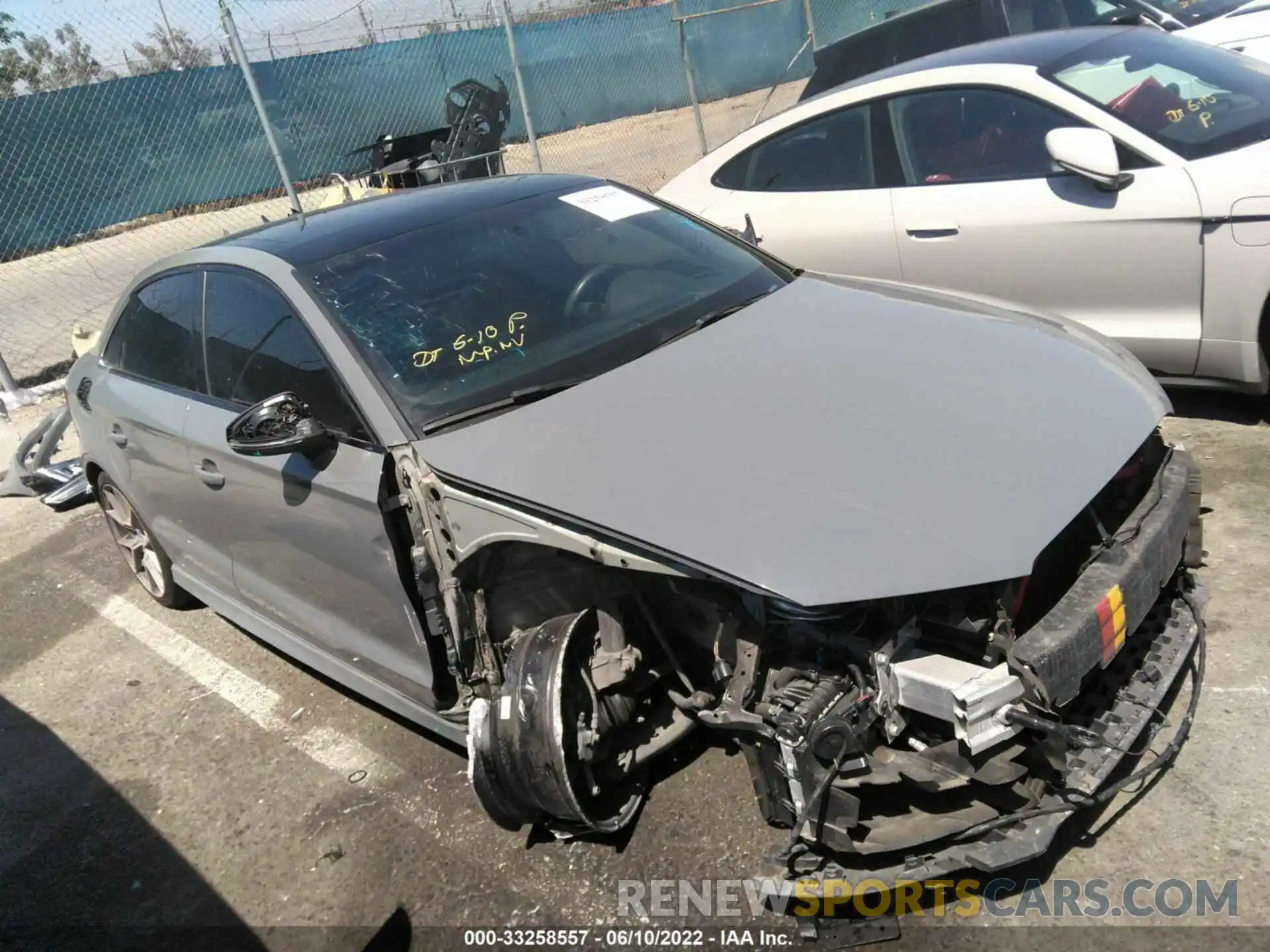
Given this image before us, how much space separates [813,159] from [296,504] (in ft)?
11.2

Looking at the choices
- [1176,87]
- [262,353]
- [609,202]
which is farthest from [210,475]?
[1176,87]

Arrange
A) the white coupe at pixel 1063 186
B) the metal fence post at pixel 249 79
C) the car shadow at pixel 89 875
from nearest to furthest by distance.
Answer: the car shadow at pixel 89 875
the white coupe at pixel 1063 186
the metal fence post at pixel 249 79

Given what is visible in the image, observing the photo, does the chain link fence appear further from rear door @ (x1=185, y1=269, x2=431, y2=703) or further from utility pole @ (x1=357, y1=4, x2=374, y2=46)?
rear door @ (x1=185, y1=269, x2=431, y2=703)

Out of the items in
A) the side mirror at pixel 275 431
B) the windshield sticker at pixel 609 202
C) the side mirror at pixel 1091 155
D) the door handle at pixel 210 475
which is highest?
the windshield sticker at pixel 609 202

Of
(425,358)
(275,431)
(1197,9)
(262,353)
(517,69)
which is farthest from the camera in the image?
(517,69)

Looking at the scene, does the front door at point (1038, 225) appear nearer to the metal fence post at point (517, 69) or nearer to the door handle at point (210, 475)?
the door handle at point (210, 475)

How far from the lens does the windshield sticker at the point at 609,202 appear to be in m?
3.76

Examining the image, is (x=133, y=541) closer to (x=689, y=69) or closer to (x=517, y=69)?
(x=517, y=69)

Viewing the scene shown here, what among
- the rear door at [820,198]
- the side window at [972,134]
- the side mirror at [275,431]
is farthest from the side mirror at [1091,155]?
the side mirror at [275,431]

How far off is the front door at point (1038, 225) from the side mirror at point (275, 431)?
10.3 ft

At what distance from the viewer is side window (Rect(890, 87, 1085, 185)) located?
449 cm

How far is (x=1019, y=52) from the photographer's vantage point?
15.8ft

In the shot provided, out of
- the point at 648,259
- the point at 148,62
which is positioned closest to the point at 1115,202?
the point at 648,259

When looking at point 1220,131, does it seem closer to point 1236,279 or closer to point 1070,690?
point 1236,279
